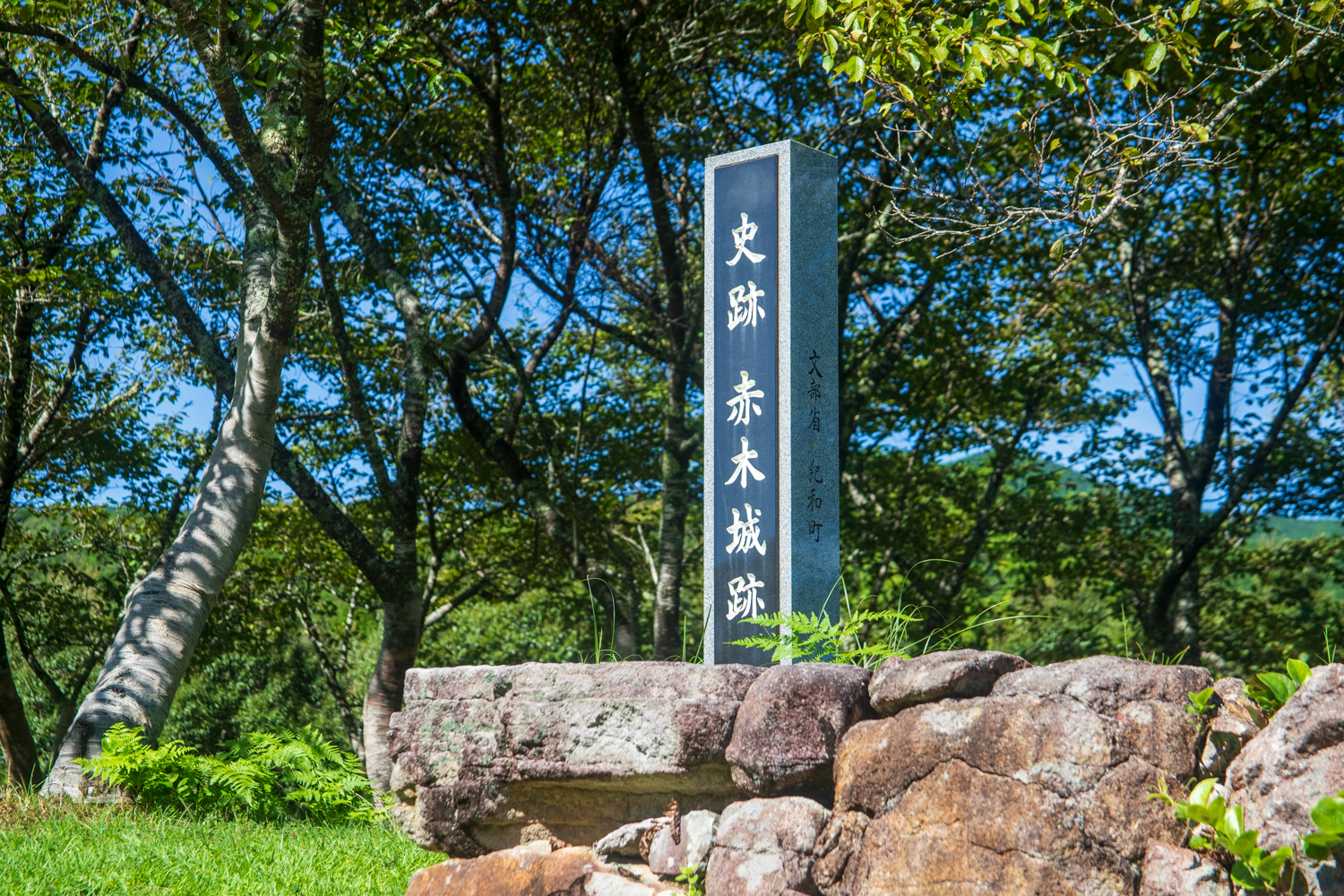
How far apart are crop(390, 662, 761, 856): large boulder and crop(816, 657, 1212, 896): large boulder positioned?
0.49 m

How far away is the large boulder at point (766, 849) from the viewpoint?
111 inches

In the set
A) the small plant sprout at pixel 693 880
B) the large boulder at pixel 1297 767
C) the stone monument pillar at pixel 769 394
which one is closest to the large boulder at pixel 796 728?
the small plant sprout at pixel 693 880

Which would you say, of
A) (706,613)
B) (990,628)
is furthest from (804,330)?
(990,628)

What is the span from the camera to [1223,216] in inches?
421

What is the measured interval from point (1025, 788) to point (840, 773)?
0.54 m

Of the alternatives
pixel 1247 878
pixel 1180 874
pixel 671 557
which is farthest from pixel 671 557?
pixel 1247 878

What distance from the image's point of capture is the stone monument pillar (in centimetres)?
442

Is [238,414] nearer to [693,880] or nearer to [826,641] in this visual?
[826,641]

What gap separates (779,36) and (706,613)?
676 cm

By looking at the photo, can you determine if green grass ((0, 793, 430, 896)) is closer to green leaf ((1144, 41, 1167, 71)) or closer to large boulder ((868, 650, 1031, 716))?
large boulder ((868, 650, 1031, 716))

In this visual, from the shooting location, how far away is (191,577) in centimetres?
670

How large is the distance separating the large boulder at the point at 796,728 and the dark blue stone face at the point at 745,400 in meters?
1.23

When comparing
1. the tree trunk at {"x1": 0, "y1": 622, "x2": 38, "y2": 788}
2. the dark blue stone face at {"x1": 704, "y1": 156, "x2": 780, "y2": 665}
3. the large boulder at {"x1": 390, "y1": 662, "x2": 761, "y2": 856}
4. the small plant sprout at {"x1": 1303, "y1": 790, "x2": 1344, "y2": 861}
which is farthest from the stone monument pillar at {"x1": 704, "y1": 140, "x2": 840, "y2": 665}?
the tree trunk at {"x1": 0, "y1": 622, "x2": 38, "y2": 788}

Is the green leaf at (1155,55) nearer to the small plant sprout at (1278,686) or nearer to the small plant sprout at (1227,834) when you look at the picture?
the small plant sprout at (1278,686)
